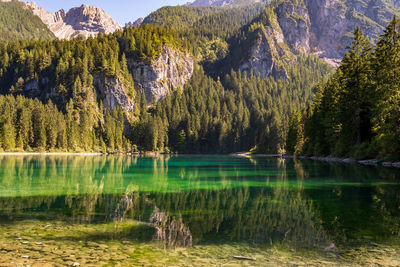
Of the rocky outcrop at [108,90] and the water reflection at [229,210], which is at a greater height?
the rocky outcrop at [108,90]

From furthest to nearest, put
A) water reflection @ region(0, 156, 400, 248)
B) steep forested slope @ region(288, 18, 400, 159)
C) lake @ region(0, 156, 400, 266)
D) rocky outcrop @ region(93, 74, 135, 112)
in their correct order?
rocky outcrop @ region(93, 74, 135, 112) → steep forested slope @ region(288, 18, 400, 159) → water reflection @ region(0, 156, 400, 248) → lake @ region(0, 156, 400, 266)

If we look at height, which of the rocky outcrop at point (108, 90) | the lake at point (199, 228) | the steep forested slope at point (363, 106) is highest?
the rocky outcrop at point (108, 90)

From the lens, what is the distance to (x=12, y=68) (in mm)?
184750

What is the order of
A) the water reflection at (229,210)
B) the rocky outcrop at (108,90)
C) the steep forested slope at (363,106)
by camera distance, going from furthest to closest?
1. the rocky outcrop at (108,90)
2. the steep forested slope at (363,106)
3. the water reflection at (229,210)

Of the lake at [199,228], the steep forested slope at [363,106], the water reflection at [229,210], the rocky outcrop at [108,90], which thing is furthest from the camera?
the rocky outcrop at [108,90]

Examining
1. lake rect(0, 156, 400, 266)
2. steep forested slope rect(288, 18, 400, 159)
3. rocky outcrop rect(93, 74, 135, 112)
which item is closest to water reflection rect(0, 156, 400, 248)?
lake rect(0, 156, 400, 266)

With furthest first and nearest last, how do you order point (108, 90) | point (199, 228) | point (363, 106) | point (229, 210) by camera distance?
point (108, 90) → point (363, 106) → point (229, 210) → point (199, 228)

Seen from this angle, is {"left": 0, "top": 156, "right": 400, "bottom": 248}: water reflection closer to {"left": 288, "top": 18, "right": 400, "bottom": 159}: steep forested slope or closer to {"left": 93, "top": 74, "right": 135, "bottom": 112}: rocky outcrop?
{"left": 288, "top": 18, "right": 400, "bottom": 159}: steep forested slope

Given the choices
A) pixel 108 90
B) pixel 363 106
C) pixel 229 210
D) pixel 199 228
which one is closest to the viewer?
pixel 199 228

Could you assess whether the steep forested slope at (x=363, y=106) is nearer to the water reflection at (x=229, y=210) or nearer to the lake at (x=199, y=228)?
the water reflection at (x=229, y=210)

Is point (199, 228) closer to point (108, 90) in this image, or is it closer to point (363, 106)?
point (363, 106)

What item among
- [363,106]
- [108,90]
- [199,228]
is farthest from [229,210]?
[108,90]

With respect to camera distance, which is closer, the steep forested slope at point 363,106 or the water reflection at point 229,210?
the water reflection at point 229,210

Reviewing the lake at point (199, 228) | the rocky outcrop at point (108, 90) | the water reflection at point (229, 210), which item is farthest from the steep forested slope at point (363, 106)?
the rocky outcrop at point (108, 90)
